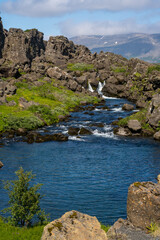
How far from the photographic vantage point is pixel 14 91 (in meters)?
85.2

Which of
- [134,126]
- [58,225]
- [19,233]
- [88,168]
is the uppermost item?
[58,225]

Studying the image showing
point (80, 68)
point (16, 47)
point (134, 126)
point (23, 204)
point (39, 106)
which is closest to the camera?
point (23, 204)

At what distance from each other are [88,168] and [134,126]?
22.0 m

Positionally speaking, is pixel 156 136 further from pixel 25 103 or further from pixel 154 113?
pixel 25 103

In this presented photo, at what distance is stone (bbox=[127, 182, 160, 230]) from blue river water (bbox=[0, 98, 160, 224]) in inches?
300

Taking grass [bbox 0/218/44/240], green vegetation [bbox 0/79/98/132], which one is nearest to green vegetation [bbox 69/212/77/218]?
grass [bbox 0/218/44/240]

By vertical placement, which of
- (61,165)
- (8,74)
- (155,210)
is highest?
(8,74)

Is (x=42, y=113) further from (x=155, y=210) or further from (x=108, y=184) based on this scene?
(x=155, y=210)

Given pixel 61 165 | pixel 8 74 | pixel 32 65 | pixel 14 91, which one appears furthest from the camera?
pixel 32 65

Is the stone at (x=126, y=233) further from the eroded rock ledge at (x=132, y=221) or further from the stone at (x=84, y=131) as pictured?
the stone at (x=84, y=131)

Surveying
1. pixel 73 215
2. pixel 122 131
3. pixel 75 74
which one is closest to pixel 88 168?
pixel 122 131

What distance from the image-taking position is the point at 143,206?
1812cm

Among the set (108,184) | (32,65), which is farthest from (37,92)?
(108,184)

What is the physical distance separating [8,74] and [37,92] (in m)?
19.1
